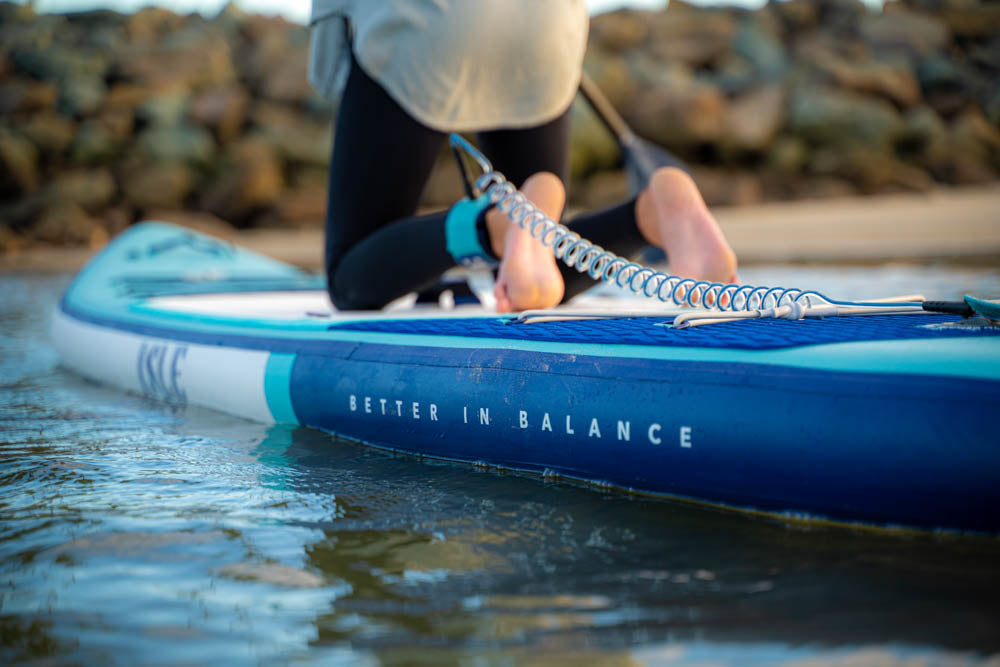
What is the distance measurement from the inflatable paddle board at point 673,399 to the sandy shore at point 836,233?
5.57m

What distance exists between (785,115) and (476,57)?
9090 mm

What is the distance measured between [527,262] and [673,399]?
28.1 inches

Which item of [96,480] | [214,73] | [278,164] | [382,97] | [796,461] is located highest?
[214,73]

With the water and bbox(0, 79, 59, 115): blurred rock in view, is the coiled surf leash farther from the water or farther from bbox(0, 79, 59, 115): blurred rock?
bbox(0, 79, 59, 115): blurred rock

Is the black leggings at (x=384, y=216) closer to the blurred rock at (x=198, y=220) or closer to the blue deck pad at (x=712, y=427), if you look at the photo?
the blue deck pad at (x=712, y=427)

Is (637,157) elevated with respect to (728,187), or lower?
lower

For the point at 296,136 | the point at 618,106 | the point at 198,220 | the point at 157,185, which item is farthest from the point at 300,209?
the point at 618,106

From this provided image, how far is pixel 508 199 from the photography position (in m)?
2.16

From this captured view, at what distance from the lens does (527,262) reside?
→ 2148 millimetres

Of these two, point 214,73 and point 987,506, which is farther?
point 214,73

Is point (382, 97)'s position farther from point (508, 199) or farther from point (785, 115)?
point (785, 115)

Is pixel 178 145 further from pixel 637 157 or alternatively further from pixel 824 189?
pixel 637 157

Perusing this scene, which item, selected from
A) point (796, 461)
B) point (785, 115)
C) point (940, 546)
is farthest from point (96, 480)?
point (785, 115)

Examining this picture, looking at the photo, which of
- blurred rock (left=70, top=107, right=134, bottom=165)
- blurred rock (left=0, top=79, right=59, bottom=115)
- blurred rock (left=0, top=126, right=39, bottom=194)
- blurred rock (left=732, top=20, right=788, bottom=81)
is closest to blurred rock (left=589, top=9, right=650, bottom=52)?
blurred rock (left=732, top=20, right=788, bottom=81)
